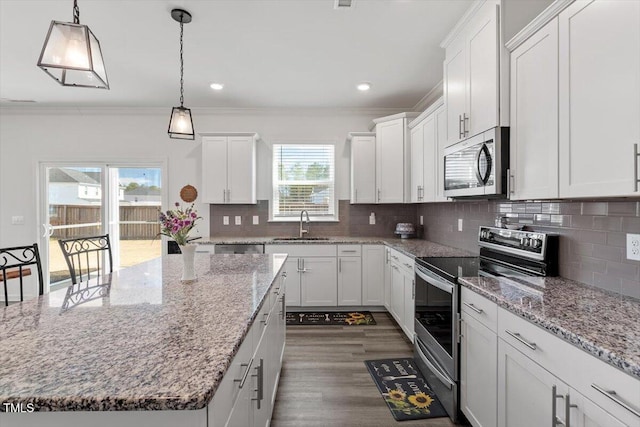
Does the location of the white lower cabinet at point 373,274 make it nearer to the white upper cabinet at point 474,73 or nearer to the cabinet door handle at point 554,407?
the white upper cabinet at point 474,73

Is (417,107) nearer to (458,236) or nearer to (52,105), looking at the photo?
(458,236)

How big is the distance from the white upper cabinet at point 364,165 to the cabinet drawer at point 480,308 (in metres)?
2.46

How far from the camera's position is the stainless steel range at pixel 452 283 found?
75.9 inches

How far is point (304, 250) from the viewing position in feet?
12.9

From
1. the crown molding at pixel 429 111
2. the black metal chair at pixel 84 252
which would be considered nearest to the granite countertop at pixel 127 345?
the black metal chair at pixel 84 252

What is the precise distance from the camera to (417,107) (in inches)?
174

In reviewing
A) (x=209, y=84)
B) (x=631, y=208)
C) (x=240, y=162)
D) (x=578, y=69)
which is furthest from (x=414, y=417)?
(x=209, y=84)

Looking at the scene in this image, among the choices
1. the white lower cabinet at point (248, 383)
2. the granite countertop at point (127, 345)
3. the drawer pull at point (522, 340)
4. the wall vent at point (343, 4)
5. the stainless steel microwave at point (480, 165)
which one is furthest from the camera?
the wall vent at point (343, 4)

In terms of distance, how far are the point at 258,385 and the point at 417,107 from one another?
13.5 ft

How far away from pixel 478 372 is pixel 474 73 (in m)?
1.86

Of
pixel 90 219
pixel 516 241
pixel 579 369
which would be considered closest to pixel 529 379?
pixel 579 369

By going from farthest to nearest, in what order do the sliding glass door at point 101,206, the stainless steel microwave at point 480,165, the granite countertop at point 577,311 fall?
1. the sliding glass door at point 101,206
2. the stainless steel microwave at point 480,165
3. the granite countertop at point 577,311

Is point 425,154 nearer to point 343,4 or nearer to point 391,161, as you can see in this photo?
point 391,161

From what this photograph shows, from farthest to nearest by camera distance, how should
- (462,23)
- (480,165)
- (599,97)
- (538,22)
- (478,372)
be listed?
(462,23)
(480,165)
(478,372)
(538,22)
(599,97)
